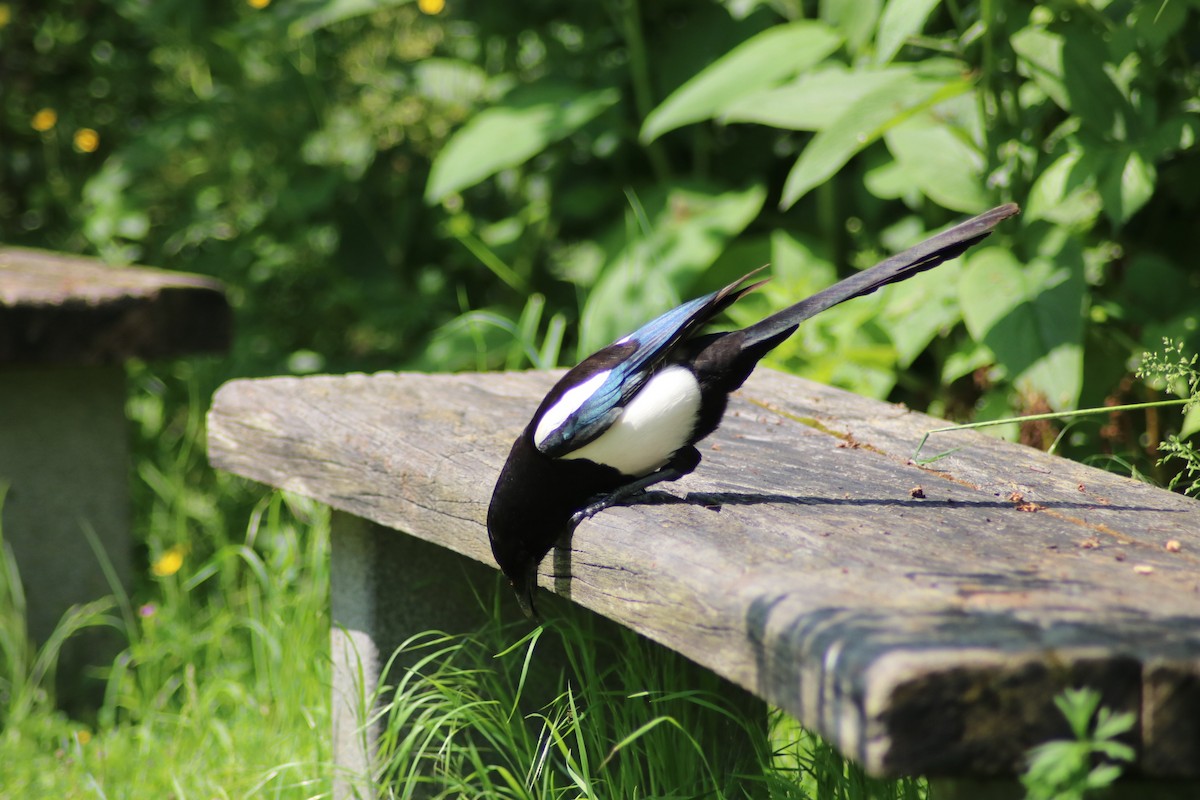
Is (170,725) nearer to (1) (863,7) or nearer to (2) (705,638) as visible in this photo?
(2) (705,638)

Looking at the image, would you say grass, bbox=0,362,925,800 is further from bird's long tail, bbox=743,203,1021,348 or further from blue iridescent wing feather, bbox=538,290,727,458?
bird's long tail, bbox=743,203,1021,348

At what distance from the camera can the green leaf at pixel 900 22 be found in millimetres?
2156

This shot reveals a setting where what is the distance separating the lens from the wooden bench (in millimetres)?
2943

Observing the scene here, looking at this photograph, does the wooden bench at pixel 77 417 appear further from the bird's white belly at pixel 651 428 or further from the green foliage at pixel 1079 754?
the green foliage at pixel 1079 754

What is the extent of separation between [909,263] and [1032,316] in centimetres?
90

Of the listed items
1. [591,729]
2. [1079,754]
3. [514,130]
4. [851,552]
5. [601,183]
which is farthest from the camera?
[601,183]

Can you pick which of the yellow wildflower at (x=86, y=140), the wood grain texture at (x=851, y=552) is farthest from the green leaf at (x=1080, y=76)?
the yellow wildflower at (x=86, y=140)

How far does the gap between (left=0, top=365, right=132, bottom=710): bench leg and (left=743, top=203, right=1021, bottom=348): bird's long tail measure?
2.15 meters

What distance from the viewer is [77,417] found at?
3.18m

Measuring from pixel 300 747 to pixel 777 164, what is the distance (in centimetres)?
209

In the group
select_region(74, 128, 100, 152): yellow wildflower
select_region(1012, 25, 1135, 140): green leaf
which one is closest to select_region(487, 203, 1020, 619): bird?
select_region(1012, 25, 1135, 140): green leaf

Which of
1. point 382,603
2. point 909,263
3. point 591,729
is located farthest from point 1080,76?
point 382,603

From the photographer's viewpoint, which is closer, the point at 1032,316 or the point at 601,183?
the point at 1032,316

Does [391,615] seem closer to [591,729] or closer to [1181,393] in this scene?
[591,729]
